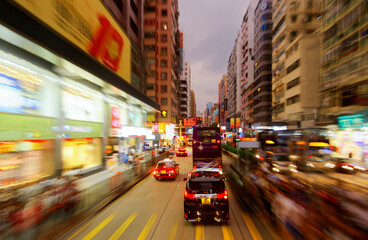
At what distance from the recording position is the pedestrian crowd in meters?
4.10

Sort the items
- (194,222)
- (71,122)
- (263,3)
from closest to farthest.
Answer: (194,222), (71,122), (263,3)

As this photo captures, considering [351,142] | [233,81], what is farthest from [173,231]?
[233,81]

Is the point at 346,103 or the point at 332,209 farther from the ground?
the point at 346,103

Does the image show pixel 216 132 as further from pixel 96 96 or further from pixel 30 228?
pixel 30 228

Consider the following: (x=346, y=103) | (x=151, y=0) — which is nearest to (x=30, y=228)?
(x=346, y=103)

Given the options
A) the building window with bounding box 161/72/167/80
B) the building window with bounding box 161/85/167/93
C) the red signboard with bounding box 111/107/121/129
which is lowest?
the red signboard with bounding box 111/107/121/129

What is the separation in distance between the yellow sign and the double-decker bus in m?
9.20

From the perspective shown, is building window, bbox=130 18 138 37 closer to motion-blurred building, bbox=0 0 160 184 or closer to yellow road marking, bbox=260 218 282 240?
motion-blurred building, bbox=0 0 160 184

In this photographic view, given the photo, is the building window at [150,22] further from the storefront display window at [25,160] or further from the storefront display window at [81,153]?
the storefront display window at [25,160]

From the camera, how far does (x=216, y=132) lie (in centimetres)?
1695

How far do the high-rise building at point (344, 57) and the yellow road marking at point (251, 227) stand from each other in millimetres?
4720

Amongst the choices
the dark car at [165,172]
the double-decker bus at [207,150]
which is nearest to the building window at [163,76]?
the double-decker bus at [207,150]

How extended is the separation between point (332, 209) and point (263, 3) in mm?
67612

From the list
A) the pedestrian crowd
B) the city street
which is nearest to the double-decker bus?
the city street
